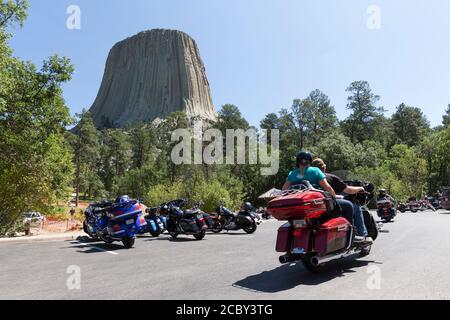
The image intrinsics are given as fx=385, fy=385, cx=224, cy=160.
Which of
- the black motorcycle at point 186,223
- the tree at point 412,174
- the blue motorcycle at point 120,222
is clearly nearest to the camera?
→ the blue motorcycle at point 120,222

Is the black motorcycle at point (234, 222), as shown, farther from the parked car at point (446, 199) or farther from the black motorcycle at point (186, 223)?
the parked car at point (446, 199)

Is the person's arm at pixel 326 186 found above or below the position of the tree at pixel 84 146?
below

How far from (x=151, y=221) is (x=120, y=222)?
2738 mm

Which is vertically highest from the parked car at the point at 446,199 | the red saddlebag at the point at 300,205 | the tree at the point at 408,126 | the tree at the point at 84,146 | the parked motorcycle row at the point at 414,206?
the tree at the point at 408,126

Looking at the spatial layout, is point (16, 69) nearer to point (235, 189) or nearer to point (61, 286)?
point (61, 286)

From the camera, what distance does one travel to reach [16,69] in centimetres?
1342

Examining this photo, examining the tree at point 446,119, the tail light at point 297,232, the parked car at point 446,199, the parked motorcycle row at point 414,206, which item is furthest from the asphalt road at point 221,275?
the tree at point 446,119

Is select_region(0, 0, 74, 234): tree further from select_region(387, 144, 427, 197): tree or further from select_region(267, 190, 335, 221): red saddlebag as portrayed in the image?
select_region(387, 144, 427, 197): tree

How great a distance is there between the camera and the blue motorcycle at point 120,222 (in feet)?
31.1

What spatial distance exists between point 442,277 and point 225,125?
172 feet

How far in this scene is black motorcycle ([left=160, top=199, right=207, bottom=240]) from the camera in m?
11.7

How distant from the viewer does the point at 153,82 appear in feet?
419

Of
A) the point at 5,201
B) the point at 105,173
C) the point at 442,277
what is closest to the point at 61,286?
the point at 442,277
